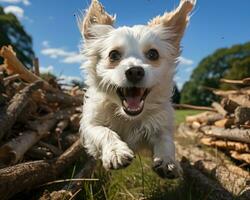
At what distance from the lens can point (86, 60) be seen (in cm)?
566

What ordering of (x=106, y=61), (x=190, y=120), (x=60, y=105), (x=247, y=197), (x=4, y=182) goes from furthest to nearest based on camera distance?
1. (x=190, y=120)
2. (x=60, y=105)
3. (x=106, y=61)
4. (x=247, y=197)
5. (x=4, y=182)

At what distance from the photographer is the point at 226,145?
26.7 ft

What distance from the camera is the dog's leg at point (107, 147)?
4320mm

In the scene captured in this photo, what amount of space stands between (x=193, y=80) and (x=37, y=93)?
66.0 metres

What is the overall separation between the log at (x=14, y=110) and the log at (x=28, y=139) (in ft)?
0.59

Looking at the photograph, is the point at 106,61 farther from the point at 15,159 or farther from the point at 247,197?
the point at 247,197

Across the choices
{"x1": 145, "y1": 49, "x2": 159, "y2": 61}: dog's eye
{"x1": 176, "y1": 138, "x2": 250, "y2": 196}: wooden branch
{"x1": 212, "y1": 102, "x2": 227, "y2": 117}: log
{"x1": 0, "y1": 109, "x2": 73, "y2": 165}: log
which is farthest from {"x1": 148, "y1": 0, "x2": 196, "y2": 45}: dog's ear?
{"x1": 212, "y1": 102, "x2": 227, "y2": 117}: log

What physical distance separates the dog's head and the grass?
0.78 metres

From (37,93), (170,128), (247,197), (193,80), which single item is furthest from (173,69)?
(193,80)

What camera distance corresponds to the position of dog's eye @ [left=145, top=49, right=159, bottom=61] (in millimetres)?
5102

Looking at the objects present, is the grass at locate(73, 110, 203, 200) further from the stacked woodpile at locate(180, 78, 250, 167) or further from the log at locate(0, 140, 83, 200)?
the stacked woodpile at locate(180, 78, 250, 167)

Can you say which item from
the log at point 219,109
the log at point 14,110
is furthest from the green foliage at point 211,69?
the log at point 14,110

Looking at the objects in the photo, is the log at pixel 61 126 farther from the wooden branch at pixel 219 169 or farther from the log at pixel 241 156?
the log at pixel 241 156

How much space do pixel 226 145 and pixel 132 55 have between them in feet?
12.5
